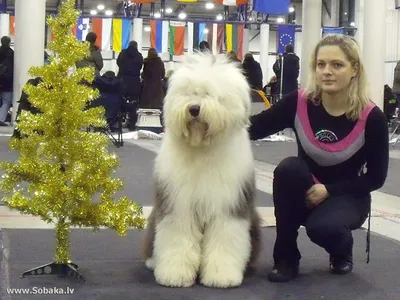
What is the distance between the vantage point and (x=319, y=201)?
271 cm

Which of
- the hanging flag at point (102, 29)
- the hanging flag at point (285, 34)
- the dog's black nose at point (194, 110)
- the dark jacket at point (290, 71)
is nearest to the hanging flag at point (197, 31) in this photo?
the hanging flag at point (102, 29)

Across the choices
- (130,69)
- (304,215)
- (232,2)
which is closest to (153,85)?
(130,69)

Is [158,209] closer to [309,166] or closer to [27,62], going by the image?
[309,166]

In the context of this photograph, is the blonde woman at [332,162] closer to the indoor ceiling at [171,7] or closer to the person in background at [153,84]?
the person in background at [153,84]

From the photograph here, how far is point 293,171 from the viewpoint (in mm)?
2648

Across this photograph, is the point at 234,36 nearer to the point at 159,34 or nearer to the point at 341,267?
the point at 159,34

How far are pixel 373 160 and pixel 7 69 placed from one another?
817 cm

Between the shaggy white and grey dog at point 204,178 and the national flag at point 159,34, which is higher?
the national flag at point 159,34

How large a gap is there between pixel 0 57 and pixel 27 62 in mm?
839

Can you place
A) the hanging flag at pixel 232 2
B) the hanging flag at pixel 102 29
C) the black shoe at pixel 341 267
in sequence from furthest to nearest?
the hanging flag at pixel 102 29
the hanging flag at pixel 232 2
the black shoe at pixel 341 267

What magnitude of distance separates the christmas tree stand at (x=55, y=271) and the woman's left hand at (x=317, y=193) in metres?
0.93

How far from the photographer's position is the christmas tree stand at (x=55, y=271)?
8.28ft

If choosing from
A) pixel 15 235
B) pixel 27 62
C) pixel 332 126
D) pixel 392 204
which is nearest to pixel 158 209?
pixel 332 126

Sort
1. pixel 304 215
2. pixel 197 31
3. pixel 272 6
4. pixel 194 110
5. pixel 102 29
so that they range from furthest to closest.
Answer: pixel 197 31 < pixel 102 29 < pixel 272 6 < pixel 304 215 < pixel 194 110
